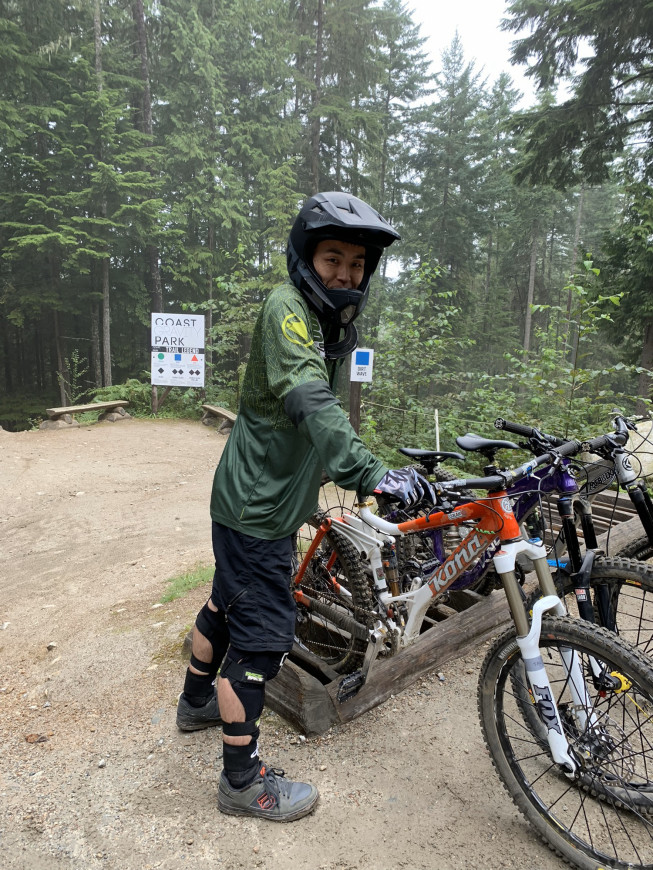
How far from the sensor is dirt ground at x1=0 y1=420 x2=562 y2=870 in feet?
6.05

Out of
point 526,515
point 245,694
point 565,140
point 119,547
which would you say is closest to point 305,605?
point 245,694

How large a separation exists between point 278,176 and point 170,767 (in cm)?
1706

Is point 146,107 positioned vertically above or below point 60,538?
above

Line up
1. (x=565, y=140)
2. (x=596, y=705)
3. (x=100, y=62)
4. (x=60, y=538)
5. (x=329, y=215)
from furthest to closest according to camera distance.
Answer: (x=100, y=62) → (x=565, y=140) → (x=60, y=538) → (x=596, y=705) → (x=329, y=215)

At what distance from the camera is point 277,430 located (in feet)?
6.03

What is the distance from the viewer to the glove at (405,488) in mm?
1451

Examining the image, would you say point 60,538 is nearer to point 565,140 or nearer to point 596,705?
point 596,705

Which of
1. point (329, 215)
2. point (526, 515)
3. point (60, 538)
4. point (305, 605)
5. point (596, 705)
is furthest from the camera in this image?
point (60, 538)

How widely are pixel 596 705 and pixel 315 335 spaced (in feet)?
5.48

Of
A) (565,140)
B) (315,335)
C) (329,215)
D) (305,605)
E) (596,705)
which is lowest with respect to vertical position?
Answer: (305,605)

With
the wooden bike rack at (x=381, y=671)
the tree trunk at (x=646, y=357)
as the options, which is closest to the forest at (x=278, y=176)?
the tree trunk at (x=646, y=357)

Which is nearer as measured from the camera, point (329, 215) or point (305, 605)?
point (329, 215)

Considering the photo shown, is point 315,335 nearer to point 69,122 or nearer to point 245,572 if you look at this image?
point 245,572

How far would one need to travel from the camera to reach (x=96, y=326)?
784 inches
